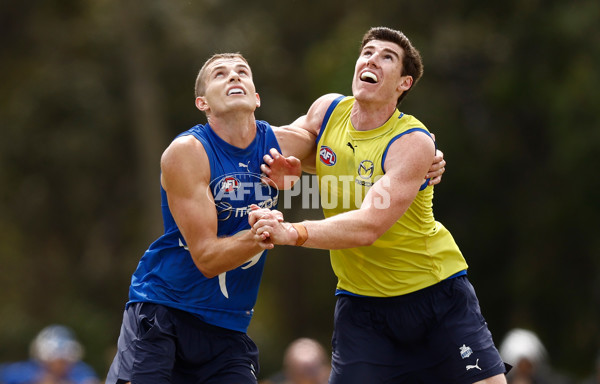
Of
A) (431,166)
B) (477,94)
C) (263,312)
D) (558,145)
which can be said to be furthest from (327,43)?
(431,166)

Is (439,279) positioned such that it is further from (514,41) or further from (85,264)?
(85,264)

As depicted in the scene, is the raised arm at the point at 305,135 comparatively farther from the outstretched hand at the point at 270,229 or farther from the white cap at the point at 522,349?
the white cap at the point at 522,349

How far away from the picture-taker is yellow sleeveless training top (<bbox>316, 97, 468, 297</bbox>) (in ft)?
18.1

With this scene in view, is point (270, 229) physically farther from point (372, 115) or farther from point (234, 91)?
point (372, 115)

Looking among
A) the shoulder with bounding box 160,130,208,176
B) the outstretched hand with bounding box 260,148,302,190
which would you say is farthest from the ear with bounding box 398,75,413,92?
the shoulder with bounding box 160,130,208,176

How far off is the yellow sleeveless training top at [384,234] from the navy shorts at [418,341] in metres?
0.10

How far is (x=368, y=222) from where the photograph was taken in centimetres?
512

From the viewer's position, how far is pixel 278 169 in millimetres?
5430

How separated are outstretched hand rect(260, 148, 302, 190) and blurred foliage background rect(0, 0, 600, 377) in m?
9.57

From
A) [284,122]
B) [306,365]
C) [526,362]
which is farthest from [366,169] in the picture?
[284,122]

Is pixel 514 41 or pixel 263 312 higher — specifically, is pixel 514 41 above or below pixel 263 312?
above

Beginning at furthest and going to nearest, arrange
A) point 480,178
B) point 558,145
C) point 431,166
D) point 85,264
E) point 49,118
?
1. point 85,264
2. point 49,118
3. point 480,178
4. point 558,145
5. point 431,166

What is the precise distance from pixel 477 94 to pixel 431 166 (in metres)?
12.0

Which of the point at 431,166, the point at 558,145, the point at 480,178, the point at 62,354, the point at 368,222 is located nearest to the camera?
A: the point at 368,222
